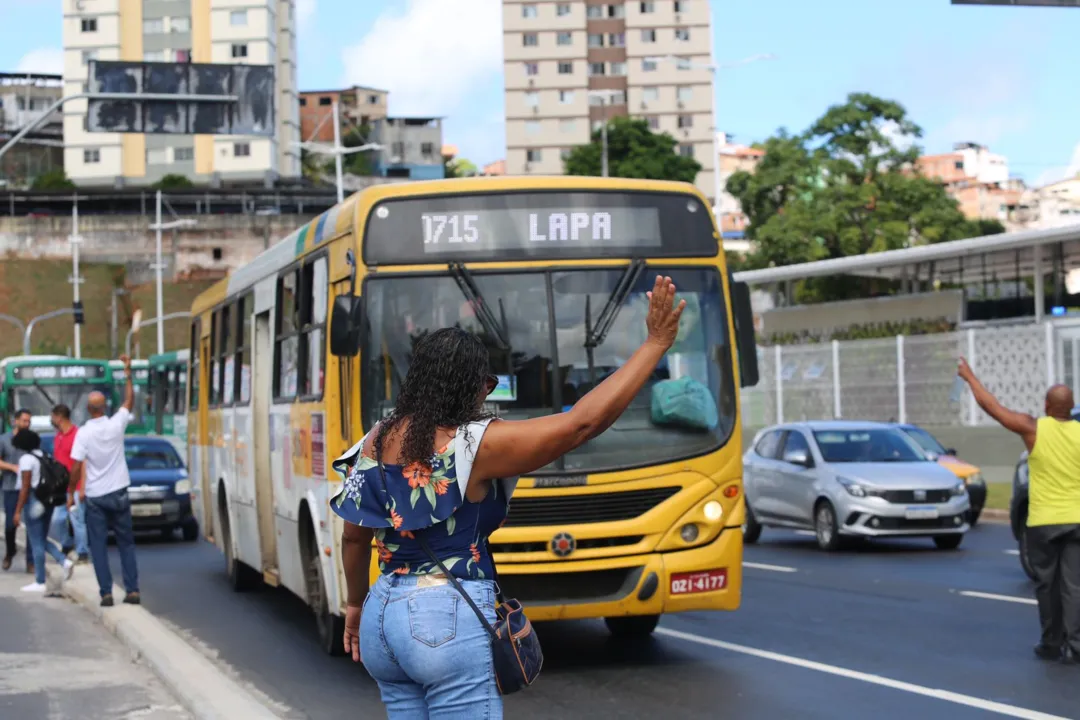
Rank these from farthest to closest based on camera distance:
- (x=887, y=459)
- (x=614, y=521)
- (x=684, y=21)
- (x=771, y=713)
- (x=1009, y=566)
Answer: (x=684, y=21) < (x=887, y=459) < (x=1009, y=566) < (x=614, y=521) < (x=771, y=713)

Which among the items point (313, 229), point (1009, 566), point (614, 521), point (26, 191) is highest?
point (26, 191)

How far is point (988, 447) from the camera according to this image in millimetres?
32438

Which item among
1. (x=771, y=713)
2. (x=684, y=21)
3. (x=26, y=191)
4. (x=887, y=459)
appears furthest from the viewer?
(x=684, y=21)

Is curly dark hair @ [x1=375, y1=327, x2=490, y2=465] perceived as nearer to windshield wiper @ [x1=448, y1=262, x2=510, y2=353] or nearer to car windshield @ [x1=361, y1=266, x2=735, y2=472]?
car windshield @ [x1=361, y1=266, x2=735, y2=472]

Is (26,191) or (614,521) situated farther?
(26,191)

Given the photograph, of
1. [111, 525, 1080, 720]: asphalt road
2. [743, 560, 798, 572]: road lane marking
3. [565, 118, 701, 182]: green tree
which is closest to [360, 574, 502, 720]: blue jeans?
[111, 525, 1080, 720]: asphalt road

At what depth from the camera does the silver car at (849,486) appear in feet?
63.5

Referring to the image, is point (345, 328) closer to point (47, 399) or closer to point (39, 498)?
point (39, 498)

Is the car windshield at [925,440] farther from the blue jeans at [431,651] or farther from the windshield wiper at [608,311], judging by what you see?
the blue jeans at [431,651]

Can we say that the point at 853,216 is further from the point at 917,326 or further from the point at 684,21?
the point at 684,21

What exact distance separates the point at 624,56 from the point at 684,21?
521cm

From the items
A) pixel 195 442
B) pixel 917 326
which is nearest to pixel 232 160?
pixel 917 326

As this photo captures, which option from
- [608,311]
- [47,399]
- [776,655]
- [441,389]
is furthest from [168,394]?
[441,389]

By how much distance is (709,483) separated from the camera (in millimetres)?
10211
